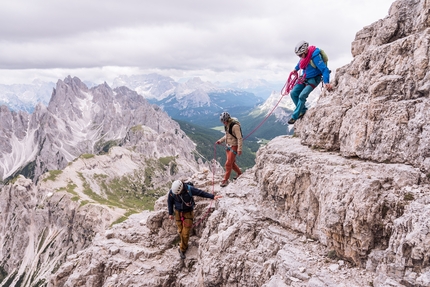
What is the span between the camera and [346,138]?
618 inches

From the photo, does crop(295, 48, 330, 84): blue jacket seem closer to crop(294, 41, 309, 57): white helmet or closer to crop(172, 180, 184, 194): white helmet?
crop(294, 41, 309, 57): white helmet

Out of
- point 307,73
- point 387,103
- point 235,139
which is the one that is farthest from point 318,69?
point 235,139

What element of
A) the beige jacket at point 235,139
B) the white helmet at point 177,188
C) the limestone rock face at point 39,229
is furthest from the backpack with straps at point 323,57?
the limestone rock face at point 39,229

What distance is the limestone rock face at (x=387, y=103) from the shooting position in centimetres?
1304

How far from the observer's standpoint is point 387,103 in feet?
46.7

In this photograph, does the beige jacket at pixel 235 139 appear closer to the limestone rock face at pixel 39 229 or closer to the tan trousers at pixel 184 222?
the tan trousers at pixel 184 222

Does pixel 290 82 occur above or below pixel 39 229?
above

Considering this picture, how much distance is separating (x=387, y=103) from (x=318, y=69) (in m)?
6.75

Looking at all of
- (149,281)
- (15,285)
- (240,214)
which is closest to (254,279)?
(240,214)

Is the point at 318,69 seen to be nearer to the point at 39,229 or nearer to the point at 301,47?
the point at 301,47

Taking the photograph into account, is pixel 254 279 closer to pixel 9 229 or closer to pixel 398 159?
pixel 398 159

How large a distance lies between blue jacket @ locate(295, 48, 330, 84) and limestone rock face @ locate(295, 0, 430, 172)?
1368mm

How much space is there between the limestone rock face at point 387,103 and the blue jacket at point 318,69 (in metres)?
1.37

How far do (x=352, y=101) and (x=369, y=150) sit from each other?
3.97 meters
